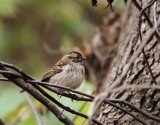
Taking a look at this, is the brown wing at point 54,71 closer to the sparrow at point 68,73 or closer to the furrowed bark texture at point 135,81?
the sparrow at point 68,73

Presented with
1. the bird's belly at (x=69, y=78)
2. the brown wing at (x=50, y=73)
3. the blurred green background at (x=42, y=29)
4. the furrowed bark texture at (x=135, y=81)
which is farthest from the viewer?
the blurred green background at (x=42, y=29)

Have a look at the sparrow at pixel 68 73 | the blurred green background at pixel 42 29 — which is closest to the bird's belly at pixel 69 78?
the sparrow at pixel 68 73

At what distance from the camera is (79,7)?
7.29 m

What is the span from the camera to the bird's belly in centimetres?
350

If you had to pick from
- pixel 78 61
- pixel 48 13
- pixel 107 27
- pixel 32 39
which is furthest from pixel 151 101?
pixel 32 39

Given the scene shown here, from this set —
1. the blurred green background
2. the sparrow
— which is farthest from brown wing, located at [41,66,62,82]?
the blurred green background

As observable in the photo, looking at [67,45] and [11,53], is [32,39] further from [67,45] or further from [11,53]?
[67,45]

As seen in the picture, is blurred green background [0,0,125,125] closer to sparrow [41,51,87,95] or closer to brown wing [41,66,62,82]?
sparrow [41,51,87,95]

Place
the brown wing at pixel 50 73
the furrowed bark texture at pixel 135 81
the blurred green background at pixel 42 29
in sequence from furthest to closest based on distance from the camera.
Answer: the blurred green background at pixel 42 29 → the brown wing at pixel 50 73 → the furrowed bark texture at pixel 135 81

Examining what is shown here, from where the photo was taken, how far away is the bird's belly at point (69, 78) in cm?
350

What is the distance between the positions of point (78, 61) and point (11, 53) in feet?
12.9

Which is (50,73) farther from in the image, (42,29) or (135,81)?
(42,29)

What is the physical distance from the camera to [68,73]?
3611 mm

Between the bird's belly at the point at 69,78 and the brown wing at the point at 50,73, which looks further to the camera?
the brown wing at the point at 50,73
